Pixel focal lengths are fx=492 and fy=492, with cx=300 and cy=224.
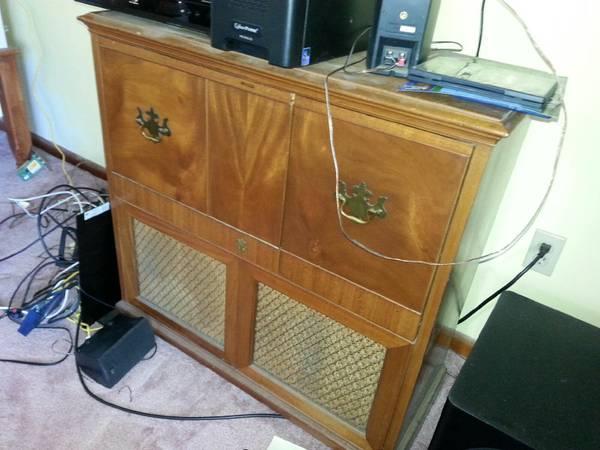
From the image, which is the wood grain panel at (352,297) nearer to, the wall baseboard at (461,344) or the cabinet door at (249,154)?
the cabinet door at (249,154)

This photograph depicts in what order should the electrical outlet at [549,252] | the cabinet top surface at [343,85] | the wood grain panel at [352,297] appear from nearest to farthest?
the cabinet top surface at [343,85]
the wood grain panel at [352,297]
the electrical outlet at [549,252]

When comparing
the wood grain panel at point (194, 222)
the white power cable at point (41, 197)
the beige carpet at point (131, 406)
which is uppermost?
the wood grain panel at point (194, 222)

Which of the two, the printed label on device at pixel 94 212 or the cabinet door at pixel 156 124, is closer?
the cabinet door at pixel 156 124

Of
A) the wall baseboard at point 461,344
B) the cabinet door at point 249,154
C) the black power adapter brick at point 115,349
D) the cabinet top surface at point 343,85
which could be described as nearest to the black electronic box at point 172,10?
the cabinet top surface at point 343,85

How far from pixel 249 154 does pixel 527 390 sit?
63cm

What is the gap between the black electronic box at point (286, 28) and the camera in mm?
776

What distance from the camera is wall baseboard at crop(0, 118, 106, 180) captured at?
2018 mm

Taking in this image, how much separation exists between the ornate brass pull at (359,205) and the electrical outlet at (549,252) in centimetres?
54

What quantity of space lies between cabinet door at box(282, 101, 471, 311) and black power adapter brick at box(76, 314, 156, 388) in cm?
60

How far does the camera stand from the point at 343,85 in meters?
0.76

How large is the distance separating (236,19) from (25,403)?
102 centimetres

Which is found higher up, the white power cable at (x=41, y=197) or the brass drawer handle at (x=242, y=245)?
the brass drawer handle at (x=242, y=245)

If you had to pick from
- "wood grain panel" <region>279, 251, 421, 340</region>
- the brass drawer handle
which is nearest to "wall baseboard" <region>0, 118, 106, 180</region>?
the brass drawer handle

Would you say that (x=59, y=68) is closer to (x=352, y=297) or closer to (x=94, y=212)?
(x=94, y=212)
